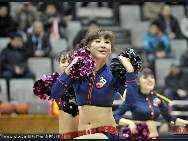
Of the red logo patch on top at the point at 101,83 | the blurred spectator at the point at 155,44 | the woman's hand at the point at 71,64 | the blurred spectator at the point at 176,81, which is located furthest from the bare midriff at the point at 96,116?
the blurred spectator at the point at 155,44

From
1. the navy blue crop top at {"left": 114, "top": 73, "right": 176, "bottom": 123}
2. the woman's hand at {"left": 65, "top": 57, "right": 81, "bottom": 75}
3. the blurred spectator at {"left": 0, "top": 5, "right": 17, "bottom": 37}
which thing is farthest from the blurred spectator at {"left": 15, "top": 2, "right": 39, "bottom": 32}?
the woman's hand at {"left": 65, "top": 57, "right": 81, "bottom": 75}

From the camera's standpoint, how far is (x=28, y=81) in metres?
11.9

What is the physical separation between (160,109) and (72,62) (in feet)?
7.88

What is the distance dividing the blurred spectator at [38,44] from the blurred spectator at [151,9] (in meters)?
2.73

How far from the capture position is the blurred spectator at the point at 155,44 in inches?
513

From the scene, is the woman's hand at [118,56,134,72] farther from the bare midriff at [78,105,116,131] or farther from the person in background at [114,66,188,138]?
the person in background at [114,66,188,138]

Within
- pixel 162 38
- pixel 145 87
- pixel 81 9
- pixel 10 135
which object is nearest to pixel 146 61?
pixel 162 38

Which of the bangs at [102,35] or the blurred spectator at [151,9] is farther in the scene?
the blurred spectator at [151,9]

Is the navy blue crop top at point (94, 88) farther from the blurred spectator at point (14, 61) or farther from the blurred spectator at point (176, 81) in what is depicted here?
the blurred spectator at point (176, 81)

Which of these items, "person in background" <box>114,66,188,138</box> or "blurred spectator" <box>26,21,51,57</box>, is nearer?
"person in background" <box>114,66,188,138</box>

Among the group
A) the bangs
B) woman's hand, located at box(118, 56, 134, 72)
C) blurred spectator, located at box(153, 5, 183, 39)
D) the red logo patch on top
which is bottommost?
the red logo patch on top

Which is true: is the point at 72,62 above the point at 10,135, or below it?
above

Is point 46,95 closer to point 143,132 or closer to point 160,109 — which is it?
point 143,132

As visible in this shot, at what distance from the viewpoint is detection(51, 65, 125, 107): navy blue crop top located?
5852 millimetres
